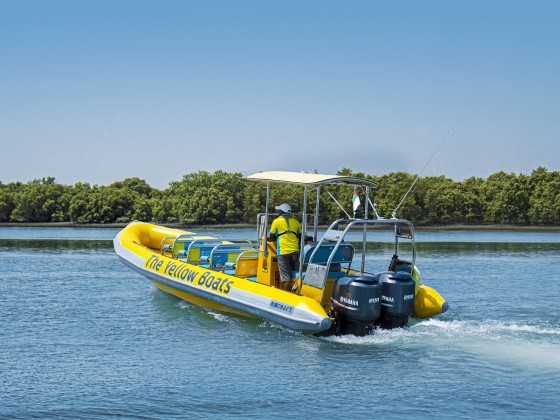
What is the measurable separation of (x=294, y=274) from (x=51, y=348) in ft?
12.2

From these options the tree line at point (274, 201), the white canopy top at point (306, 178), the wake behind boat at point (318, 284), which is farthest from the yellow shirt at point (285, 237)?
the tree line at point (274, 201)

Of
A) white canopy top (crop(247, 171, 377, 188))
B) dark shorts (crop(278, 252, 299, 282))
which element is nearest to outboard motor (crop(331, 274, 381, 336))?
dark shorts (crop(278, 252, 299, 282))

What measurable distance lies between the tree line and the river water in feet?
174

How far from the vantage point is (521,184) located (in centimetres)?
7281

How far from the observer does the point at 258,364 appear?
876 centimetres

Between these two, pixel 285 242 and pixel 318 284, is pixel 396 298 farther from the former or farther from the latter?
pixel 285 242

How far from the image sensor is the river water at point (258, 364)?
709 centimetres

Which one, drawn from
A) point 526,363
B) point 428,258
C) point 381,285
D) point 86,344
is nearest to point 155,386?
point 86,344

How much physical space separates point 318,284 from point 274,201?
66657 mm

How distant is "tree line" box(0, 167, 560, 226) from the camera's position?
71.5 metres

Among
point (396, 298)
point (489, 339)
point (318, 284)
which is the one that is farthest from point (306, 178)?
point (489, 339)

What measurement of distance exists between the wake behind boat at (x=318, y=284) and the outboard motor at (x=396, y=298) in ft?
0.04

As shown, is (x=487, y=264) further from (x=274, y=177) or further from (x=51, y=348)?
(x=51, y=348)

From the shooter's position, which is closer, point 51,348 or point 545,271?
point 51,348
